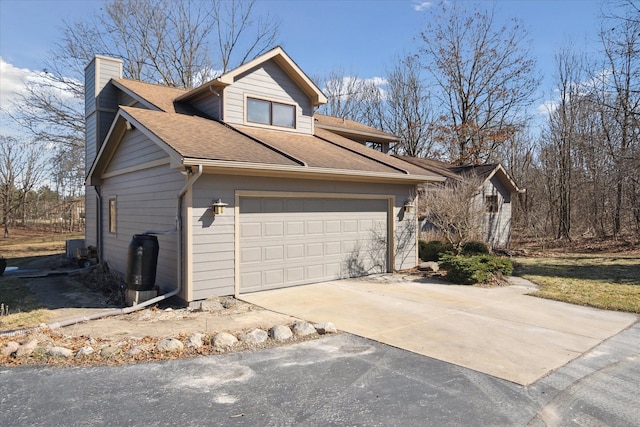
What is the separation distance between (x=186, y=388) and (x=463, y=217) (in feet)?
30.9

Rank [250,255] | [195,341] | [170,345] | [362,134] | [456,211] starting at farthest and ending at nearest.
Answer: [362,134] < [456,211] < [250,255] < [195,341] < [170,345]

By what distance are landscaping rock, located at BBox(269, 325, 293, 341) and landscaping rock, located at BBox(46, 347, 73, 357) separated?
2398 mm

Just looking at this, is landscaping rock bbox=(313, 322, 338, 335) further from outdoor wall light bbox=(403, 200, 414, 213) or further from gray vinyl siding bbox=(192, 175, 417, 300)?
outdoor wall light bbox=(403, 200, 414, 213)

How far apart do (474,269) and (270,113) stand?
669 centimetres

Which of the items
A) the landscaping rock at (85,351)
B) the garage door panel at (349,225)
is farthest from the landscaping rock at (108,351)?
the garage door panel at (349,225)

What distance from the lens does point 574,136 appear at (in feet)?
66.8

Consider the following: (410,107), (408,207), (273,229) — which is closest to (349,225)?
(408,207)

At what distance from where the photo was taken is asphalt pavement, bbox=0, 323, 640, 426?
134 inches

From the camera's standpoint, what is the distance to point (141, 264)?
300 inches

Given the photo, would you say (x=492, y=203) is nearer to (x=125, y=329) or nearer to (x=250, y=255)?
(x=250, y=255)

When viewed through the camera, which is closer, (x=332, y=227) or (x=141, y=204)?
(x=141, y=204)

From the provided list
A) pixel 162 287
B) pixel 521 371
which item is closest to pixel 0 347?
pixel 162 287

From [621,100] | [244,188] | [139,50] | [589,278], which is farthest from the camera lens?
[139,50]

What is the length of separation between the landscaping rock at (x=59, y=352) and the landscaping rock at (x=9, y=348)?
0.42m
